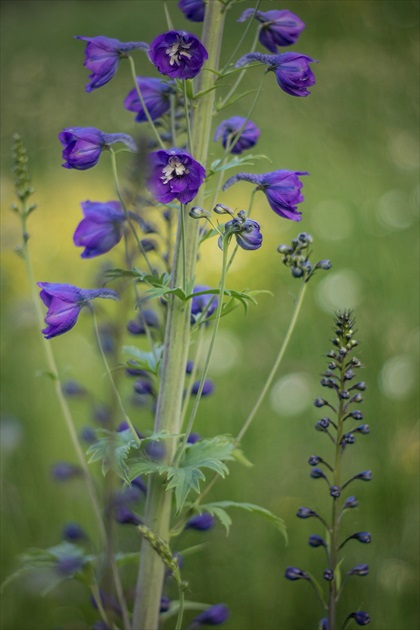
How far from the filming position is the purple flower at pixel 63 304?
4.60 ft

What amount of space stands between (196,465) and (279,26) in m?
0.88

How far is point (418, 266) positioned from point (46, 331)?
1.86 meters


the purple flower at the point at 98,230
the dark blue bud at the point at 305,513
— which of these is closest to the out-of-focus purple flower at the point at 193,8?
the purple flower at the point at 98,230

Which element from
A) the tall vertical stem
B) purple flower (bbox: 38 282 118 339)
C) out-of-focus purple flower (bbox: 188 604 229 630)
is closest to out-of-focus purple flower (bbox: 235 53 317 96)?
the tall vertical stem

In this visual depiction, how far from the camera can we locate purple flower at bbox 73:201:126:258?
157cm

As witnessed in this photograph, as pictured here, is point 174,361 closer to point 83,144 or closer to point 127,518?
point 127,518

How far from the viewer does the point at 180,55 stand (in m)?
1.37

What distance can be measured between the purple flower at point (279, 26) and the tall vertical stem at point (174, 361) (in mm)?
145

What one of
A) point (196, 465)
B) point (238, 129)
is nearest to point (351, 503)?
point (196, 465)

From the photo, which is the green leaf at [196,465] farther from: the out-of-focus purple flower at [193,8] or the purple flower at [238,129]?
the out-of-focus purple flower at [193,8]

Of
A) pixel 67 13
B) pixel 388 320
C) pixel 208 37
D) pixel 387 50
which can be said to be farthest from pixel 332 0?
pixel 208 37

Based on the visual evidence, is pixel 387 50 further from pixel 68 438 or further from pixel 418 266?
pixel 68 438

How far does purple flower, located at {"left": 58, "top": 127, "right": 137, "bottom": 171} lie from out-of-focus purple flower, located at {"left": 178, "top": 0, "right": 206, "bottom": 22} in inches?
12.3

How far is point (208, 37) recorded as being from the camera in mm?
1519
